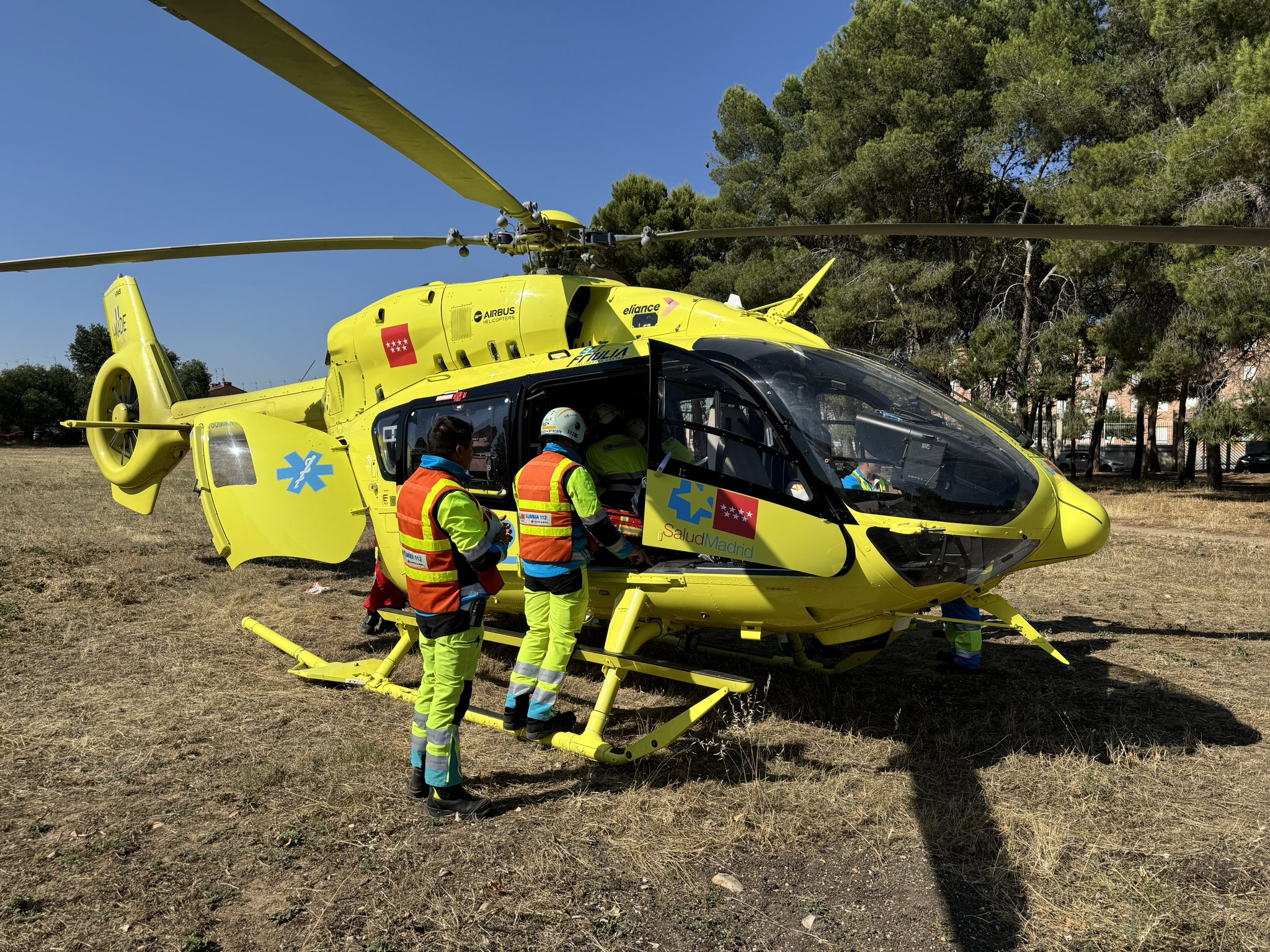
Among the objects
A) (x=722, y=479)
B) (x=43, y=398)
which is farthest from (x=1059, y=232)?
(x=43, y=398)

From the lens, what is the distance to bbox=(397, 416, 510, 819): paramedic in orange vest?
3.70 metres

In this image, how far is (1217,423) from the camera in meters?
14.3

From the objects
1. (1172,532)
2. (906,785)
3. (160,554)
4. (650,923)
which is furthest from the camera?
(1172,532)

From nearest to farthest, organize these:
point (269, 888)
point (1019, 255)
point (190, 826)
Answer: point (269, 888), point (190, 826), point (1019, 255)

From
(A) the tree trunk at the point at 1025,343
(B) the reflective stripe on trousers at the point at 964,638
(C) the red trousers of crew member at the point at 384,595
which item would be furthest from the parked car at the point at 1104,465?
(C) the red trousers of crew member at the point at 384,595

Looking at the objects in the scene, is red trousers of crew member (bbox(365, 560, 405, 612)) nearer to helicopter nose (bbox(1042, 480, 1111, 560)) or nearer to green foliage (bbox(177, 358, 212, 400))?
helicopter nose (bbox(1042, 480, 1111, 560))

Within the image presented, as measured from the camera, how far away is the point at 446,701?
145 inches

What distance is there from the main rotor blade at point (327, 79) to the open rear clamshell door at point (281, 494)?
10.7ft

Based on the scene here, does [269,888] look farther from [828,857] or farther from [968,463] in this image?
[968,463]

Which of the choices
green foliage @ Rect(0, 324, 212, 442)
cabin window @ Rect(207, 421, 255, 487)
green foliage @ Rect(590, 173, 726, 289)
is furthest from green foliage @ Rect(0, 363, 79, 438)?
cabin window @ Rect(207, 421, 255, 487)

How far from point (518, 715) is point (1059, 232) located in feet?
12.3

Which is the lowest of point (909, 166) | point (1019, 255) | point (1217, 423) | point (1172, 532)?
point (1172, 532)

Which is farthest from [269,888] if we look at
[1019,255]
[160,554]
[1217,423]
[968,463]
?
[1019,255]

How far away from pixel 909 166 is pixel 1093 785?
57.5 ft
